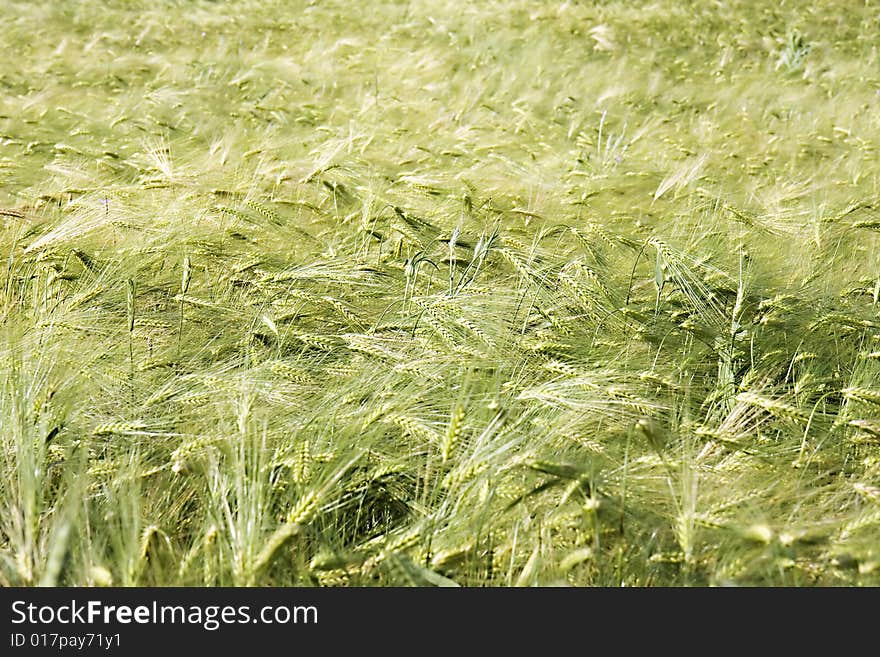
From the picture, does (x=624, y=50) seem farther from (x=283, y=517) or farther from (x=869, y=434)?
(x=283, y=517)

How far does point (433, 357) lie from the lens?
1.61 meters

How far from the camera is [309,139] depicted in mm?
3377

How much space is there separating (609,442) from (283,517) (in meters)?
0.64

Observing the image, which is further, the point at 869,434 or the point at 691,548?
the point at 869,434

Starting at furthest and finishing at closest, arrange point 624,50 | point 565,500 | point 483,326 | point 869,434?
1. point 624,50
2. point 483,326
3. point 869,434
4. point 565,500

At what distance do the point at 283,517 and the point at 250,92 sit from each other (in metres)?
3.91

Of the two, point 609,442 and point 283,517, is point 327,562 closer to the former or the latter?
point 283,517

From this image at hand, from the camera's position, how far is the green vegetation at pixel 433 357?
120cm

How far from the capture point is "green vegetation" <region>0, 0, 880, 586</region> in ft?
3.95

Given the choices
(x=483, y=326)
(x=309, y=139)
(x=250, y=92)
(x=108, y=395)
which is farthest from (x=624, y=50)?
(x=108, y=395)

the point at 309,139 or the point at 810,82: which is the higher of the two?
the point at 810,82
